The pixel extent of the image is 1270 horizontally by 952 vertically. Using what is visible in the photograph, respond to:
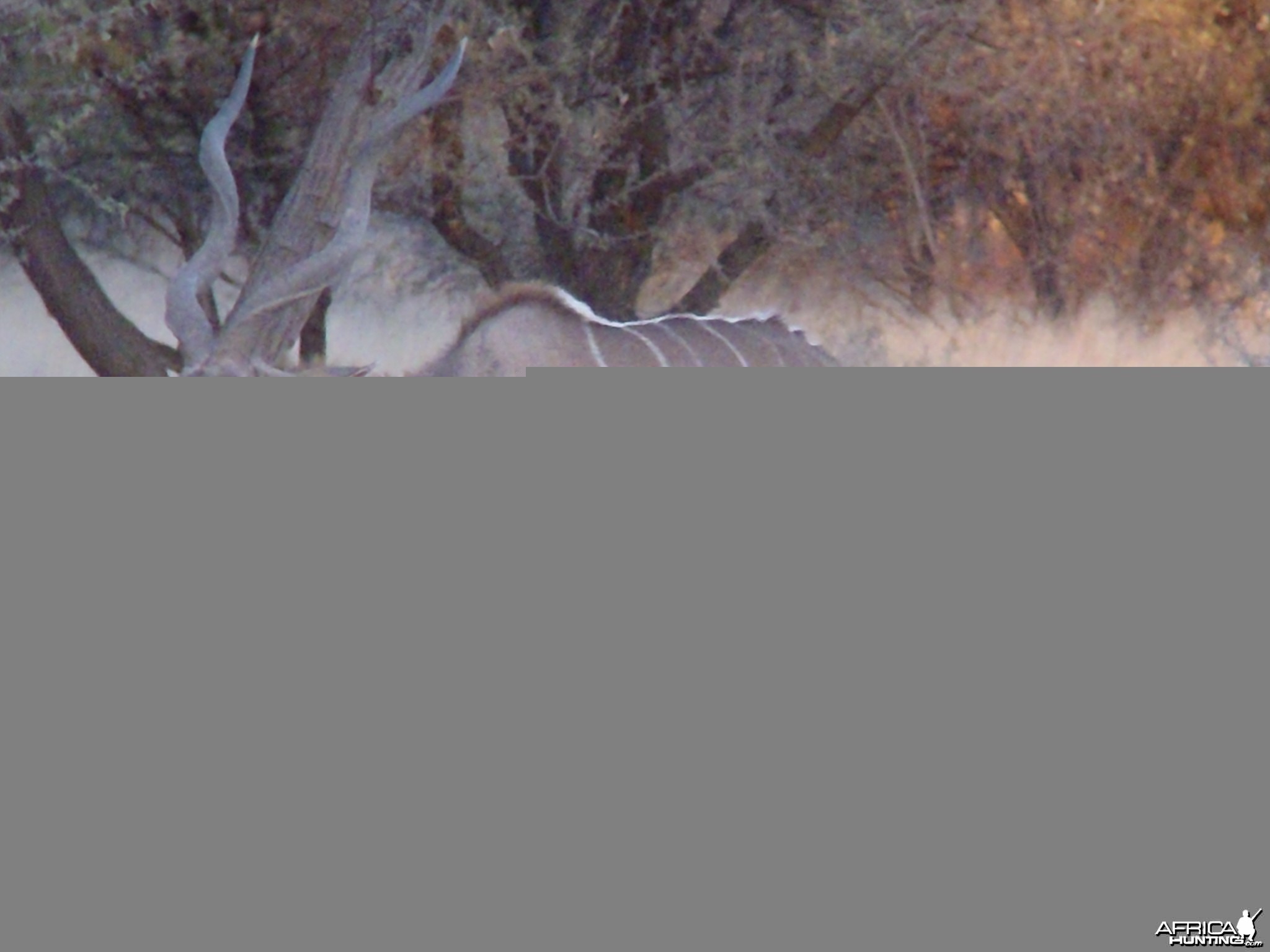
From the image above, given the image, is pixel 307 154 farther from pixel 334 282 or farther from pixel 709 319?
pixel 709 319

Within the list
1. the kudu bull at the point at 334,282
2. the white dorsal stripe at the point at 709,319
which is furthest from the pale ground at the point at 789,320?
the kudu bull at the point at 334,282

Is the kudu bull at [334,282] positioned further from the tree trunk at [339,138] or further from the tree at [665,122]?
the tree at [665,122]

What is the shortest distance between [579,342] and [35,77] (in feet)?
4.77

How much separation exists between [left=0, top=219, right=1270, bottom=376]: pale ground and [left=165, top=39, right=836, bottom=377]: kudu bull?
0.55 feet

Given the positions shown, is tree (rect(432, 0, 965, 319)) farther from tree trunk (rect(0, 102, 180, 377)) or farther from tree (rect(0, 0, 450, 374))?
tree trunk (rect(0, 102, 180, 377))

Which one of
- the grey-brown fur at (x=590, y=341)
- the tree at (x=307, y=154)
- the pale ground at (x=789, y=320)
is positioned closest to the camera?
the grey-brown fur at (x=590, y=341)

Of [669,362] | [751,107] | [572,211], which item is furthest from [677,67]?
[669,362]

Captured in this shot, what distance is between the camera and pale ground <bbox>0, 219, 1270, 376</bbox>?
359cm

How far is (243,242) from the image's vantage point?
3578 mm

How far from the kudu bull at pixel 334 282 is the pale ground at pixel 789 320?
0.17 meters

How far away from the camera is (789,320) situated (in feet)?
12.3

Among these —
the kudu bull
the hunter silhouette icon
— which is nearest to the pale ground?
the kudu bull

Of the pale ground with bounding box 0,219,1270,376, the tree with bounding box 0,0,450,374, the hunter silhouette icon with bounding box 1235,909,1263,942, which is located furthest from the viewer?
the pale ground with bounding box 0,219,1270,376

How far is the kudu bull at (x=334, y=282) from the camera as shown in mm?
3217
